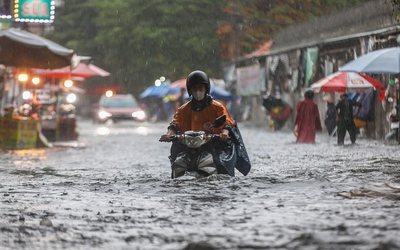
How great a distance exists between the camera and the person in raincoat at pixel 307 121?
24.7 m

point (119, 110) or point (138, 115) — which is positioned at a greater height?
point (119, 110)

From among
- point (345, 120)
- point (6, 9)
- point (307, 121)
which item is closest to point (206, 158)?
point (345, 120)

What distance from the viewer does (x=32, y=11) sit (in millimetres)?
23656

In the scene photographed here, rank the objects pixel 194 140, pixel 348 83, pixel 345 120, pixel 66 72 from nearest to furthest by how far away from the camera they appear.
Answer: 1. pixel 194 140
2. pixel 345 120
3. pixel 348 83
4. pixel 66 72

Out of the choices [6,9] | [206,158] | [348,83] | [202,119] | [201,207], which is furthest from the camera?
[348,83]

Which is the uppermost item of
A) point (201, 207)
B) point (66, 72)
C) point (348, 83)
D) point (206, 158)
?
point (66, 72)

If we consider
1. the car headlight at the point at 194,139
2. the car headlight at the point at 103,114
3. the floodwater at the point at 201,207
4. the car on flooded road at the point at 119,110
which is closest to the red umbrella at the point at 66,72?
the floodwater at the point at 201,207

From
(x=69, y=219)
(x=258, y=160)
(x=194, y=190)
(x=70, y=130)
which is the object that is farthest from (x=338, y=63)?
(x=69, y=219)

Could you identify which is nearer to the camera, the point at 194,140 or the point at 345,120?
the point at 194,140

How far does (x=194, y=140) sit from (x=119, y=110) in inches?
1378

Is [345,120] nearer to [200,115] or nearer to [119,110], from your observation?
Result: [200,115]

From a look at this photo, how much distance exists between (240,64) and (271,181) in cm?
3722

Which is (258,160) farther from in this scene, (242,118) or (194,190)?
(242,118)

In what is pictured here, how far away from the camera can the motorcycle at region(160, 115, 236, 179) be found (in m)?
11.8
